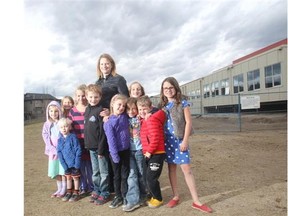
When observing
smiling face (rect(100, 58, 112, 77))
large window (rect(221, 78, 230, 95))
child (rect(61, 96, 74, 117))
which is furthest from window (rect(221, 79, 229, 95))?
smiling face (rect(100, 58, 112, 77))

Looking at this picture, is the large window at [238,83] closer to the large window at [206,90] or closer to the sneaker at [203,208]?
the large window at [206,90]

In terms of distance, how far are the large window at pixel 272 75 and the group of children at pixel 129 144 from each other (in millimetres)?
17392

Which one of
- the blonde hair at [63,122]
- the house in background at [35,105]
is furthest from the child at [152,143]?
the house in background at [35,105]

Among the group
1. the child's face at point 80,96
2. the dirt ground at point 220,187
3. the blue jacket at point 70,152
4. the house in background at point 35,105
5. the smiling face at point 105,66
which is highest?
the house in background at point 35,105

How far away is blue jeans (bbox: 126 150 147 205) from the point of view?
11.4 feet

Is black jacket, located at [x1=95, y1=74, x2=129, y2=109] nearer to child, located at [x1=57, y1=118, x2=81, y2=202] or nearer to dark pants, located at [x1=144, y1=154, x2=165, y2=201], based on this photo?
child, located at [x1=57, y1=118, x2=81, y2=202]

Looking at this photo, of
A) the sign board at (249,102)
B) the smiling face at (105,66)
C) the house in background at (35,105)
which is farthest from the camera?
the house in background at (35,105)

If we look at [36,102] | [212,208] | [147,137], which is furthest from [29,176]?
[36,102]

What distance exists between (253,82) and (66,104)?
20120 millimetres

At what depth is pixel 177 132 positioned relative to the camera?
3.38m

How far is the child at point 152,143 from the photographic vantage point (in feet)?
10.7

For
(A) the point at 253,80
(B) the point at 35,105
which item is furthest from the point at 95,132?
(B) the point at 35,105

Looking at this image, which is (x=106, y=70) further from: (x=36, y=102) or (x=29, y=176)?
(x=36, y=102)

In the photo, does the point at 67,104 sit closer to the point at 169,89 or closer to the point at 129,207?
the point at 169,89
